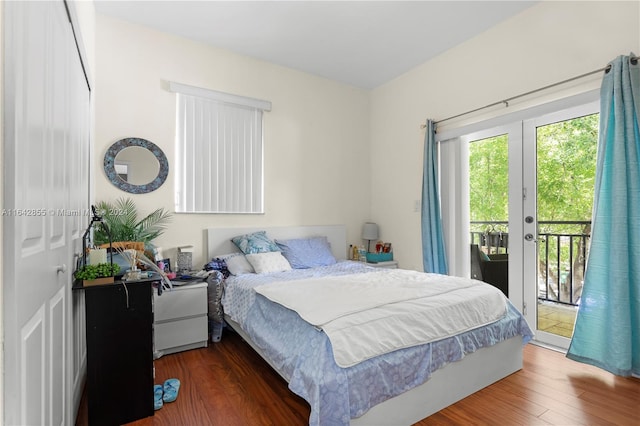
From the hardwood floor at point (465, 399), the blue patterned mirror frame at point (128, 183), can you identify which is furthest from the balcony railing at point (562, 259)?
the blue patterned mirror frame at point (128, 183)

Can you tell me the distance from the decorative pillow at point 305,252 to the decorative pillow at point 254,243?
0.13m

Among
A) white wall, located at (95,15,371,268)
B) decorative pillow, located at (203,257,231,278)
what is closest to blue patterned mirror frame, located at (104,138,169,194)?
white wall, located at (95,15,371,268)

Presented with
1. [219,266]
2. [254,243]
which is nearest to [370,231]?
[254,243]

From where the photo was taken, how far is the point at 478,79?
326 cm

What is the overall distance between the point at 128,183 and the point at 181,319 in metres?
1.39

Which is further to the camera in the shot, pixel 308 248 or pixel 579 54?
pixel 308 248

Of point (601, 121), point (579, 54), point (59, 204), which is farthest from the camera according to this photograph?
point (579, 54)

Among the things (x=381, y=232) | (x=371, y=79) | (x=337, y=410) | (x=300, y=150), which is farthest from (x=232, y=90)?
(x=337, y=410)

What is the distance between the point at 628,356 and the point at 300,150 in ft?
11.4

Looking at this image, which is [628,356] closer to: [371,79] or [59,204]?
[59,204]

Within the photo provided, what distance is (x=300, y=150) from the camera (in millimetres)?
4074

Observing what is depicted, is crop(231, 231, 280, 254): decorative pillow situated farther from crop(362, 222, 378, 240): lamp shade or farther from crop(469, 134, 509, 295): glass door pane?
crop(469, 134, 509, 295): glass door pane

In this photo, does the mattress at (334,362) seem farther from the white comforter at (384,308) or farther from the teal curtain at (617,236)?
the teal curtain at (617,236)

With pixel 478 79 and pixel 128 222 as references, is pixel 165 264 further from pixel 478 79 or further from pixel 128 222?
pixel 478 79
